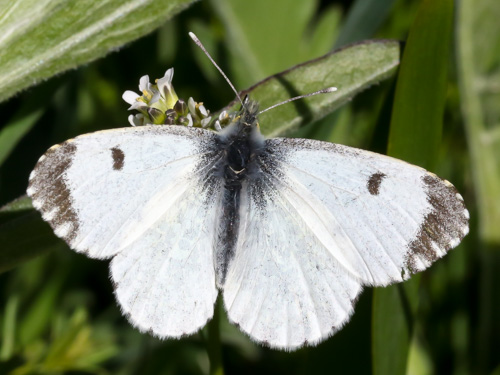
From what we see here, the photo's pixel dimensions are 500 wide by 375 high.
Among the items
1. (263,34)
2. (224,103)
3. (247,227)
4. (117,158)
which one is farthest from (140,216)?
(263,34)

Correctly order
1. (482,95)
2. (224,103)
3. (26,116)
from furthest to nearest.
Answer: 1. (224,103)
2. (482,95)
3. (26,116)

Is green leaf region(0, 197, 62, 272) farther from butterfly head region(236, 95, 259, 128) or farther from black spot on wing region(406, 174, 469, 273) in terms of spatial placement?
black spot on wing region(406, 174, 469, 273)

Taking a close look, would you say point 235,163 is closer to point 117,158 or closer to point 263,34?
point 117,158

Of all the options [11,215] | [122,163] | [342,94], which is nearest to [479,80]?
[342,94]

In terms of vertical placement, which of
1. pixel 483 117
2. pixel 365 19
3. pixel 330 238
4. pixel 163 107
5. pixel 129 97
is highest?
pixel 129 97

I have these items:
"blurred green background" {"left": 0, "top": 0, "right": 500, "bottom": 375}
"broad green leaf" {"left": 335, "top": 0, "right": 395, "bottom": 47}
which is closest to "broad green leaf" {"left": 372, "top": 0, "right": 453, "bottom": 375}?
"blurred green background" {"left": 0, "top": 0, "right": 500, "bottom": 375}

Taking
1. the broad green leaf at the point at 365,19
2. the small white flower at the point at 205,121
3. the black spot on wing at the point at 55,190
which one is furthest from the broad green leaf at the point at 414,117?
the black spot on wing at the point at 55,190
